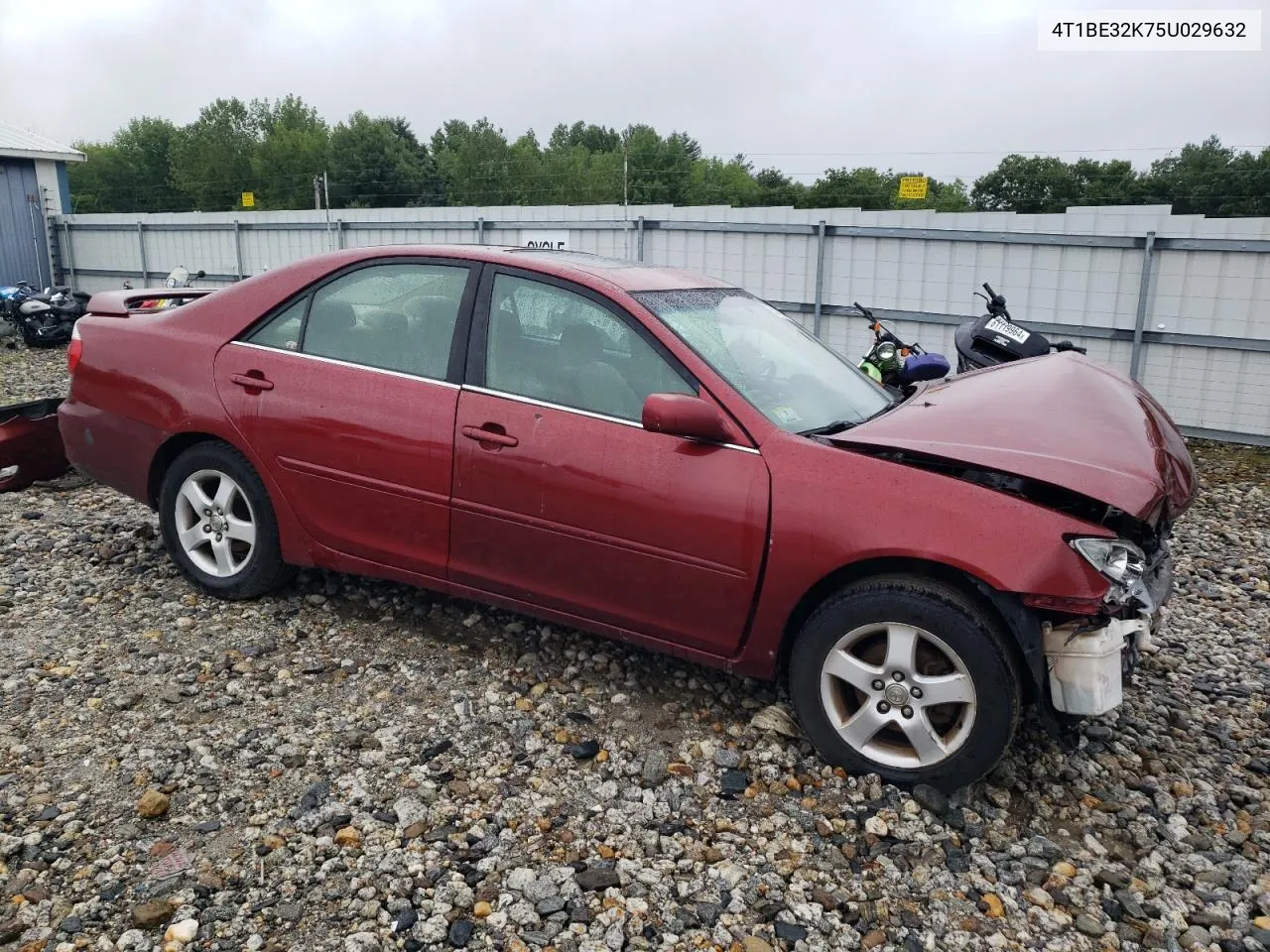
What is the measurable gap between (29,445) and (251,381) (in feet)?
7.92

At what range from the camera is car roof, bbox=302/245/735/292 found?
11.9 feet

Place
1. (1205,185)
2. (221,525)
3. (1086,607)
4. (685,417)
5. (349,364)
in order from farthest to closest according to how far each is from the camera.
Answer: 1. (1205,185)
2. (221,525)
3. (349,364)
4. (685,417)
5. (1086,607)

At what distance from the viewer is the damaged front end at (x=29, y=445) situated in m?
5.47

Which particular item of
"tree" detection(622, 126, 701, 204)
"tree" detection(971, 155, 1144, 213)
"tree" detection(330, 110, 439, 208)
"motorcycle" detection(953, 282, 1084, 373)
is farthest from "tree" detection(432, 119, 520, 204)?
"motorcycle" detection(953, 282, 1084, 373)

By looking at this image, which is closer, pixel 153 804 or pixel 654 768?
pixel 153 804

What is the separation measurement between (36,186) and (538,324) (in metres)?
19.5

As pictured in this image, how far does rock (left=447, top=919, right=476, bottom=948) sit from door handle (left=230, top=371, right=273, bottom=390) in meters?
2.39

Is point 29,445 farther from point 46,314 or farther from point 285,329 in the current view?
point 46,314

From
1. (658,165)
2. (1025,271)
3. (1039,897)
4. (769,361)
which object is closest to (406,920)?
(1039,897)

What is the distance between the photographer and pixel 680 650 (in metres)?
3.35

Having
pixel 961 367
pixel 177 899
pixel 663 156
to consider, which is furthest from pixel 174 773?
pixel 663 156

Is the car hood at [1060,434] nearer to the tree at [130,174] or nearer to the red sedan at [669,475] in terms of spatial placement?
the red sedan at [669,475]

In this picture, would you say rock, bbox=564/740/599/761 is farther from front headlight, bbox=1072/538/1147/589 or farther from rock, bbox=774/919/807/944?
front headlight, bbox=1072/538/1147/589

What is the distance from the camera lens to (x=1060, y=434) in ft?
10.2
